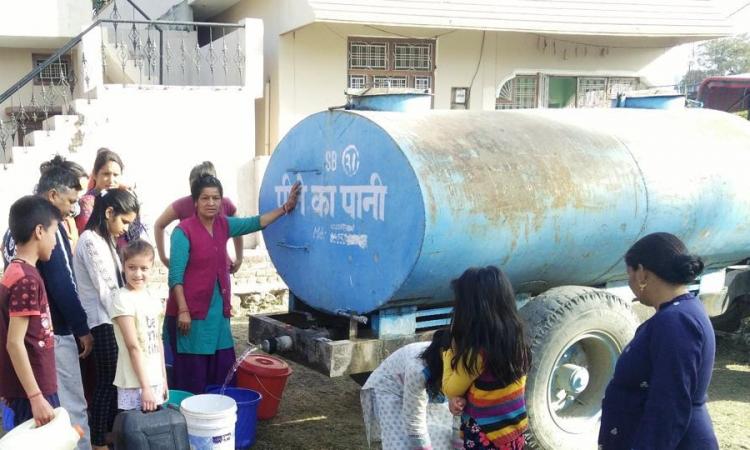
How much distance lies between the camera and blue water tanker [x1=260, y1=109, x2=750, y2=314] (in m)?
3.93

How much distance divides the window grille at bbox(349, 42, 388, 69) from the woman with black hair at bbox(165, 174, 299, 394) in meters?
6.58

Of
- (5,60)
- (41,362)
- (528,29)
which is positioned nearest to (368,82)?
(528,29)

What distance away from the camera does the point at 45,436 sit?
9.70ft

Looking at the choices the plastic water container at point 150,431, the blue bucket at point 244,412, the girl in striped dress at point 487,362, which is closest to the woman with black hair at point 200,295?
the blue bucket at point 244,412

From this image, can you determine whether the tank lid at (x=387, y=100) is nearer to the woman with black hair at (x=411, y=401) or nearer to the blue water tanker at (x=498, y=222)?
the blue water tanker at (x=498, y=222)

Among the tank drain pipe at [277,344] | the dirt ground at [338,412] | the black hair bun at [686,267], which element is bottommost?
the dirt ground at [338,412]

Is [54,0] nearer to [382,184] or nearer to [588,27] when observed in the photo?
[588,27]

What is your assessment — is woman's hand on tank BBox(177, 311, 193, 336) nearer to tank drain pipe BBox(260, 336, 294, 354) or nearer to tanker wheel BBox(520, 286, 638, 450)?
tank drain pipe BBox(260, 336, 294, 354)

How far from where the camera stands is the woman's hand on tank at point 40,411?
3047 millimetres

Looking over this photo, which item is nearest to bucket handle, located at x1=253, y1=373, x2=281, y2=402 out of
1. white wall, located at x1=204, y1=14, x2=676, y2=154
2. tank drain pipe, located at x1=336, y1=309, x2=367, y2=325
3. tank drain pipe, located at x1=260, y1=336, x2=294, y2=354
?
tank drain pipe, located at x1=260, y1=336, x2=294, y2=354

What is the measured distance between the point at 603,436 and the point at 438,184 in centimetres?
158

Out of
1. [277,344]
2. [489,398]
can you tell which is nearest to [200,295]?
[277,344]

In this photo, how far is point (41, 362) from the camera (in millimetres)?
3219

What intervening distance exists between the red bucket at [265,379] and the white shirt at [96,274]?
108 centimetres
